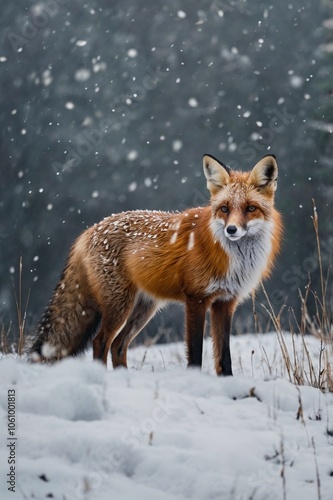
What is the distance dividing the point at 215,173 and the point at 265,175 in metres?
0.35

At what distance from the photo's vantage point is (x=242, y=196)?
157 inches

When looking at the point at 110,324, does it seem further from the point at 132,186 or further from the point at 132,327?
the point at 132,186

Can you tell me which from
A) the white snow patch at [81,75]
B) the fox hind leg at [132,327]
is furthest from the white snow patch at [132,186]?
the fox hind leg at [132,327]

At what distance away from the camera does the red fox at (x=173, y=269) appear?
161 inches

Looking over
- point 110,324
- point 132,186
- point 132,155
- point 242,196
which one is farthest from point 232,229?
point 132,155

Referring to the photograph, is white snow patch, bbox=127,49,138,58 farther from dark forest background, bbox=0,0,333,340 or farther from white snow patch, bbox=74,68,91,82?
white snow patch, bbox=74,68,91,82

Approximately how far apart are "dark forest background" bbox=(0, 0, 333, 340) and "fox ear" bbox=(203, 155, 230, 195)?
6.74 meters

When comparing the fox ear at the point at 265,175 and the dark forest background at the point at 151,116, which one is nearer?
the fox ear at the point at 265,175

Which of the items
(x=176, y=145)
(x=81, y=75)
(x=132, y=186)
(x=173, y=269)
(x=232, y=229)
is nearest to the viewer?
(x=232, y=229)

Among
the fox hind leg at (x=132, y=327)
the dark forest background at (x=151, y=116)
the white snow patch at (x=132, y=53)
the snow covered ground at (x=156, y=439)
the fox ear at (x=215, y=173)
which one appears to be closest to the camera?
the snow covered ground at (x=156, y=439)

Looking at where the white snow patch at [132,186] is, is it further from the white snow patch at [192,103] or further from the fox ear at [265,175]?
the fox ear at [265,175]

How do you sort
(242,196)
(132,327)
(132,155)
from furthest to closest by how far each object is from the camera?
(132,155)
(132,327)
(242,196)

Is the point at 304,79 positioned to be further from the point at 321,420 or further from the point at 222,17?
the point at 321,420

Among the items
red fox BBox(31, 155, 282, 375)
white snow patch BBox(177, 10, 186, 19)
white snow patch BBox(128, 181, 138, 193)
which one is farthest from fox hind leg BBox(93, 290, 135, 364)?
white snow patch BBox(177, 10, 186, 19)
